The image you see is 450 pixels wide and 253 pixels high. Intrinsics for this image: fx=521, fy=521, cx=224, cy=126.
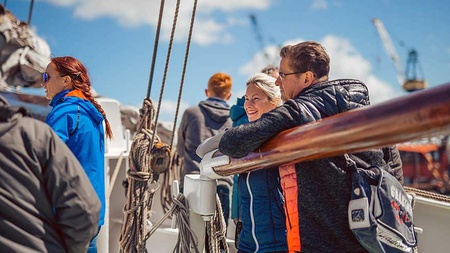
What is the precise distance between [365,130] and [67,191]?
32.3 inches

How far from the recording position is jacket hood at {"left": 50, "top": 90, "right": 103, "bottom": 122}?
7.69 feet

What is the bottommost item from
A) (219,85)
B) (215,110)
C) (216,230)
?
(216,230)

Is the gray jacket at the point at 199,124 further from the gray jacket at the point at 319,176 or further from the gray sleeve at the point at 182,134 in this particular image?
the gray jacket at the point at 319,176

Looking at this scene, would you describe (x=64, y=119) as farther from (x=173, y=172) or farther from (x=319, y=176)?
(x=173, y=172)

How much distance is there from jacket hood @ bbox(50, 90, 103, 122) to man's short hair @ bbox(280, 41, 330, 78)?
3.42 feet

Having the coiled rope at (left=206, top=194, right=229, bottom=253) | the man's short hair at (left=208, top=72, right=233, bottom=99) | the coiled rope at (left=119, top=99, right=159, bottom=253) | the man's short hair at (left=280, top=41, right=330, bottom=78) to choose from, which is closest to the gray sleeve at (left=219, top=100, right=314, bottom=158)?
the man's short hair at (left=280, top=41, right=330, bottom=78)

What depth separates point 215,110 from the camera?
388 centimetres

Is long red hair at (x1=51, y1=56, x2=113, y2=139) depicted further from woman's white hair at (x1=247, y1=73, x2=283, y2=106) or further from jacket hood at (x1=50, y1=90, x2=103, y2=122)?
woman's white hair at (x1=247, y1=73, x2=283, y2=106)

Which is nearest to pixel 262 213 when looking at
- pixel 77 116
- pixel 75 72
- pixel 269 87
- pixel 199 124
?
pixel 269 87

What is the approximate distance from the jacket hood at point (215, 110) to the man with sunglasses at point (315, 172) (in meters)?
2.19

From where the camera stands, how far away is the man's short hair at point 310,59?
1.73m

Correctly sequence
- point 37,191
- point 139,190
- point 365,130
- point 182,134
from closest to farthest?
point 365,130
point 37,191
point 139,190
point 182,134

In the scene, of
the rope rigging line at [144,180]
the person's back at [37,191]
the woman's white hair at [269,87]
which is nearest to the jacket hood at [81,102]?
the rope rigging line at [144,180]

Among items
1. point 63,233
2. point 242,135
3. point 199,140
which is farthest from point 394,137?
point 199,140
